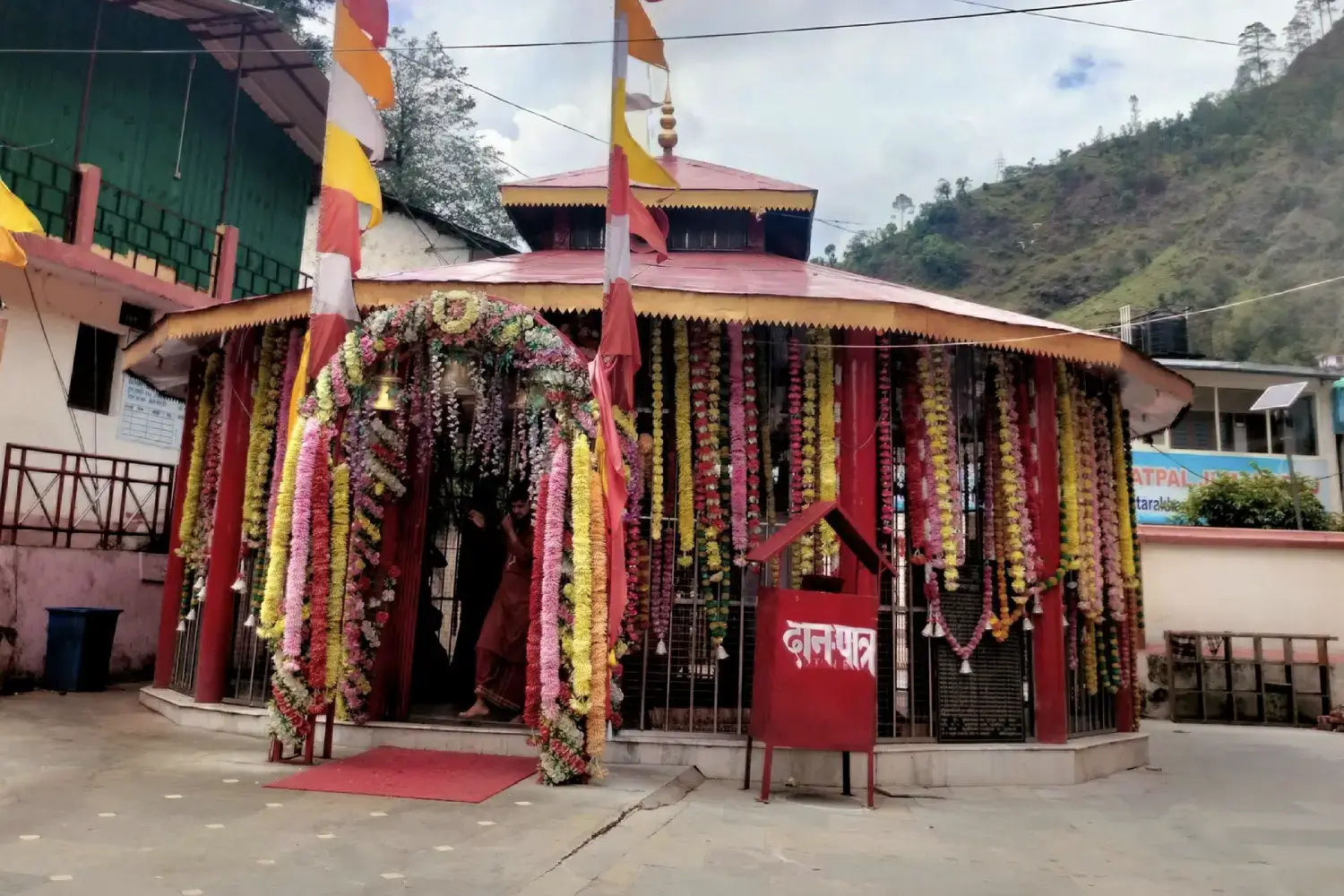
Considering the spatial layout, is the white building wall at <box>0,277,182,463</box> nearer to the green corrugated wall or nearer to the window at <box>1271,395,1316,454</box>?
the green corrugated wall

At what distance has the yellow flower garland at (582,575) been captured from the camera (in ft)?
23.3

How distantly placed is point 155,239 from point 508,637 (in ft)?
37.5

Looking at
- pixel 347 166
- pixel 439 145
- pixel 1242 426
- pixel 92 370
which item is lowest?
pixel 92 370

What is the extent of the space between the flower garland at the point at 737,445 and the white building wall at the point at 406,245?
15.9m

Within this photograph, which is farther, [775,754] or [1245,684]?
[1245,684]

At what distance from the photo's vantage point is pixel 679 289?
327 inches

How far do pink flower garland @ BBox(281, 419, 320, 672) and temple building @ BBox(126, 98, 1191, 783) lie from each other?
2cm

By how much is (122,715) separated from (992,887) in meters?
8.31

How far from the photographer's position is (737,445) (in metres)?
8.66

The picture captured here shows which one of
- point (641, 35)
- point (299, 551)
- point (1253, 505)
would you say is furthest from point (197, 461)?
point (1253, 505)

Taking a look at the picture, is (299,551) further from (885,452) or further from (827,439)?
(885,452)

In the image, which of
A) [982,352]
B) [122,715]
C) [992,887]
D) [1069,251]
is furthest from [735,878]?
[1069,251]

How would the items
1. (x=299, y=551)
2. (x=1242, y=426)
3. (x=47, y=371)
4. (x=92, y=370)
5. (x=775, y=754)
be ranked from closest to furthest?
(x=299, y=551) < (x=775, y=754) < (x=47, y=371) < (x=92, y=370) < (x=1242, y=426)

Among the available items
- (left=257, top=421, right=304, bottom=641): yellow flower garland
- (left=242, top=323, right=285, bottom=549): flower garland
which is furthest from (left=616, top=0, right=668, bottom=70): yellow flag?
(left=242, top=323, right=285, bottom=549): flower garland
